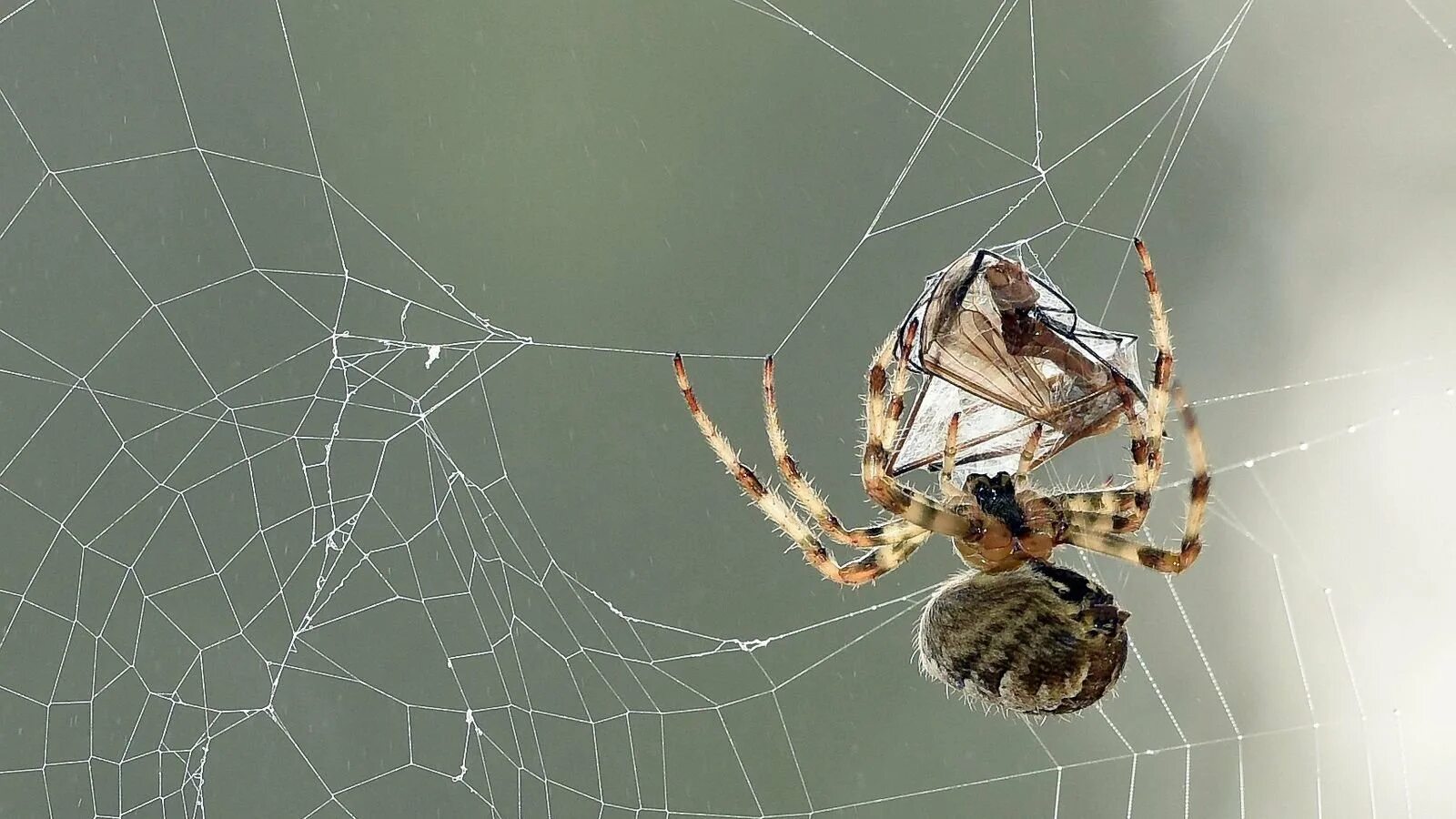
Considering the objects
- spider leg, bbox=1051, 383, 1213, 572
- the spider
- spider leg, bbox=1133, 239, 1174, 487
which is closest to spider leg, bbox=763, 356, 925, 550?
the spider

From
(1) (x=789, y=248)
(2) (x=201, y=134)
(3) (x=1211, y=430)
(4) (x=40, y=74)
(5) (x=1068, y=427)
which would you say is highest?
(5) (x=1068, y=427)

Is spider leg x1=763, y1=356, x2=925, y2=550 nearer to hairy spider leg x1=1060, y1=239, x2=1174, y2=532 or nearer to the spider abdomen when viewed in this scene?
the spider abdomen

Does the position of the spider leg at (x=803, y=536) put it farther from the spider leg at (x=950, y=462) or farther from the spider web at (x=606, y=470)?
the spider web at (x=606, y=470)

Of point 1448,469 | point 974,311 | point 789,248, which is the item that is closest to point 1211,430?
point 1448,469

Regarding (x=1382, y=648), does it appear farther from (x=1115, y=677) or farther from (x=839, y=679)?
(x=1115, y=677)

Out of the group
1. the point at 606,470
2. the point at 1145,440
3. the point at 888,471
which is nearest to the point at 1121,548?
the point at 1145,440

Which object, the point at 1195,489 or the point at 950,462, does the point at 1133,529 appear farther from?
the point at 950,462
